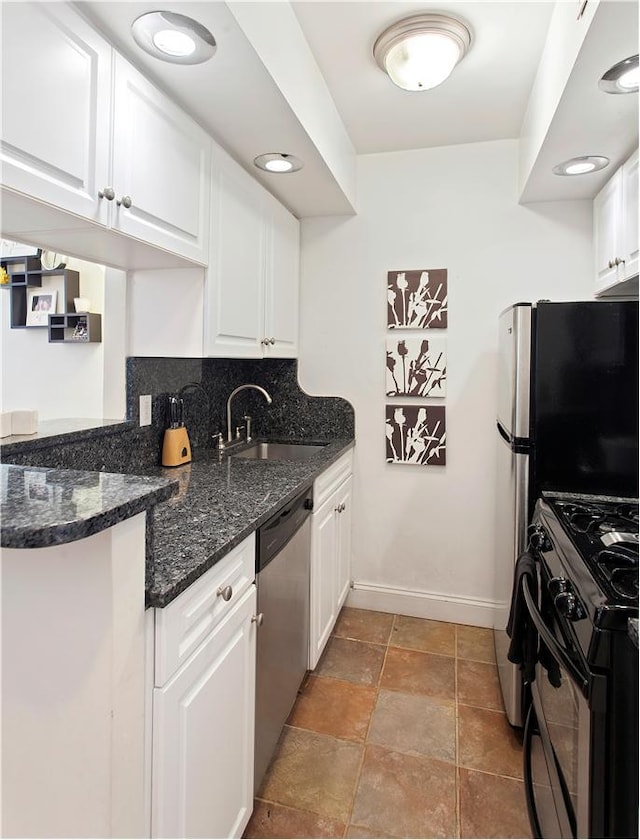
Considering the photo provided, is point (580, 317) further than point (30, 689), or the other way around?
point (580, 317)

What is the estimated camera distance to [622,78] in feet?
4.57

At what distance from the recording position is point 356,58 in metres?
1.91

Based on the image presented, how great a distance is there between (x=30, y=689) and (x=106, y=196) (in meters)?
1.10

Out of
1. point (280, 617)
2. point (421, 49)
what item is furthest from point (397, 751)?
point (421, 49)

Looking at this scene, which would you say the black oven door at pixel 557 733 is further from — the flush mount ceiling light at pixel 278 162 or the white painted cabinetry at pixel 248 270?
the flush mount ceiling light at pixel 278 162

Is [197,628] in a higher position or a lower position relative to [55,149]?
lower

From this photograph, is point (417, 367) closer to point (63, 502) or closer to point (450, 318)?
point (450, 318)

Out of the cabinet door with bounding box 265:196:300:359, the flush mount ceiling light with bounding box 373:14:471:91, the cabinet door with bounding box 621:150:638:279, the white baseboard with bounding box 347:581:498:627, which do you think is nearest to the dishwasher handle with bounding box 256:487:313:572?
the cabinet door with bounding box 265:196:300:359

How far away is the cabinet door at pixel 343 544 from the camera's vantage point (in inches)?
99.0

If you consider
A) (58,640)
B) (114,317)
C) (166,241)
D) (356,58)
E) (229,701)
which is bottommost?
(229,701)

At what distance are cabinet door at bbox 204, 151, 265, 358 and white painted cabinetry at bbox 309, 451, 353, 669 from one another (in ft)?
2.28

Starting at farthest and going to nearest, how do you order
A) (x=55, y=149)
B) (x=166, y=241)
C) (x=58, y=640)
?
(x=166, y=241), (x=55, y=149), (x=58, y=640)

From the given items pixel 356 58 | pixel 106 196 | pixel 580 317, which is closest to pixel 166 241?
pixel 106 196

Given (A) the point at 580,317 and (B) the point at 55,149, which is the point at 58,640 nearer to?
(B) the point at 55,149
